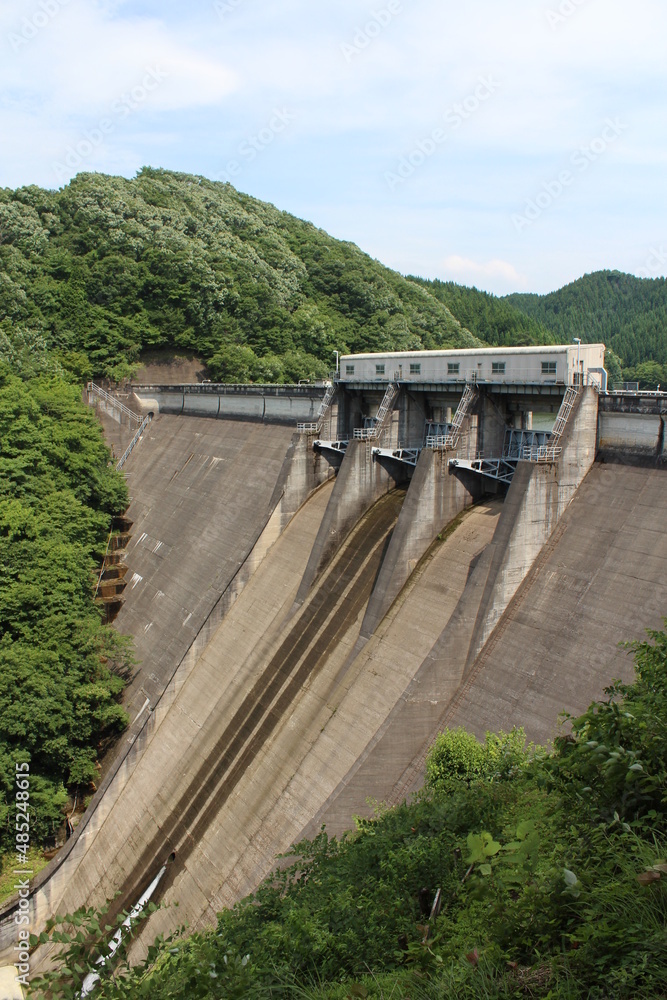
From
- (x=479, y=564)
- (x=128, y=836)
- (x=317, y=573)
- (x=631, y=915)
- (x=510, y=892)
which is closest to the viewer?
(x=631, y=915)

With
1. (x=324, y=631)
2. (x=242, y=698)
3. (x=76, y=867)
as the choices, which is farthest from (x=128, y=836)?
(x=324, y=631)

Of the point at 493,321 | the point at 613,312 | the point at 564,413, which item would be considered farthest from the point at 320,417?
the point at 613,312

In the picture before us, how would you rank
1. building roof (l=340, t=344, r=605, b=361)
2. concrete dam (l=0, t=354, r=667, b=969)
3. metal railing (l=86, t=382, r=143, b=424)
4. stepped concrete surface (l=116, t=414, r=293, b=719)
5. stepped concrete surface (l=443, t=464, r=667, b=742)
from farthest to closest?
metal railing (l=86, t=382, r=143, b=424), stepped concrete surface (l=116, t=414, r=293, b=719), building roof (l=340, t=344, r=605, b=361), concrete dam (l=0, t=354, r=667, b=969), stepped concrete surface (l=443, t=464, r=667, b=742)

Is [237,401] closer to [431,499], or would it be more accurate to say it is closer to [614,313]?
[431,499]

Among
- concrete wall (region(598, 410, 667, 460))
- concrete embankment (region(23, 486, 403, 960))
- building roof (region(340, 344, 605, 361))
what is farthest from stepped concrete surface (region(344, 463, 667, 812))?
concrete embankment (region(23, 486, 403, 960))

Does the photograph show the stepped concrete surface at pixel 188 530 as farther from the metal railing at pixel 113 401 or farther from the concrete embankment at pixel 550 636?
the concrete embankment at pixel 550 636

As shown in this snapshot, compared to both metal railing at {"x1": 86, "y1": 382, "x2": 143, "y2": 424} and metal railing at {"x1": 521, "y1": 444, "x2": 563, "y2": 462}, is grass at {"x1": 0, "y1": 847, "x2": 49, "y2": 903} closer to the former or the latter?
metal railing at {"x1": 521, "y1": 444, "x2": 563, "y2": 462}

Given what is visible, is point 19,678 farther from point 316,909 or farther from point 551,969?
point 551,969

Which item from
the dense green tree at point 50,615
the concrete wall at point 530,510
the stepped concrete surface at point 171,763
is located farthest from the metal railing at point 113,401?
the concrete wall at point 530,510
